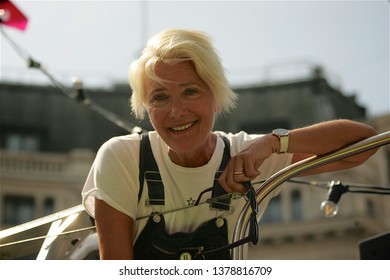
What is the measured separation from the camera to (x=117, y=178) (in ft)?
8.83

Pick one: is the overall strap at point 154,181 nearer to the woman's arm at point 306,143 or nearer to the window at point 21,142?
the woman's arm at point 306,143

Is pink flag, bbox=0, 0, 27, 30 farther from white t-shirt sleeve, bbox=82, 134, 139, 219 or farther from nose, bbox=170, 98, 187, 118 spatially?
nose, bbox=170, 98, 187, 118

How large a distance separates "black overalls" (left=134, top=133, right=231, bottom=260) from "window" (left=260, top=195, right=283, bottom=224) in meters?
21.5

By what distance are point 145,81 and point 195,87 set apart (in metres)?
0.18

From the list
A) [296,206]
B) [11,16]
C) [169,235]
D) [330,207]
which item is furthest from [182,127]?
[296,206]

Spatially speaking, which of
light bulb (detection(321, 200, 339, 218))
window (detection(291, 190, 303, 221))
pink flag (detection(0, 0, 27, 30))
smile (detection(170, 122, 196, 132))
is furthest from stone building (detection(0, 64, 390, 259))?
smile (detection(170, 122, 196, 132))

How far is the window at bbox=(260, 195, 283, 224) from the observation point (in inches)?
950

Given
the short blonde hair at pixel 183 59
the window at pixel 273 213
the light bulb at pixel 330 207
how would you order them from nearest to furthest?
the short blonde hair at pixel 183 59
the light bulb at pixel 330 207
the window at pixel 273 213

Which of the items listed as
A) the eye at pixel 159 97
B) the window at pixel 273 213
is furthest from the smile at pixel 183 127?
the window at pixel 273 213

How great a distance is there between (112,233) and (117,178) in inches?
7.1

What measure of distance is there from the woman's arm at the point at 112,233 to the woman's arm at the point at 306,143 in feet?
1.22

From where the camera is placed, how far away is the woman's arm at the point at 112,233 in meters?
2.64
